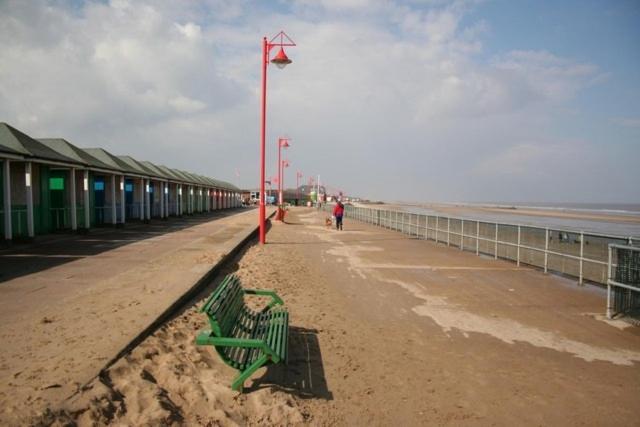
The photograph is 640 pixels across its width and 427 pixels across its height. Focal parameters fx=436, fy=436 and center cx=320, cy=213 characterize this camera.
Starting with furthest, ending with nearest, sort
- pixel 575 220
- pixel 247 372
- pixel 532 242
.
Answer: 1. pixel 575 220
2. pixel 532 242
3. pixel 247 372

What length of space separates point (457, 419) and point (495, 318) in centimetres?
335

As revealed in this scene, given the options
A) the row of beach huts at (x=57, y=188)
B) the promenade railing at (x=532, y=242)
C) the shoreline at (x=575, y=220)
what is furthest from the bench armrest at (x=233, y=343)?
the row of beach huts at (x=57, y=188)

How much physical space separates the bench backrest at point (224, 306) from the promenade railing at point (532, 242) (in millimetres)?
6245

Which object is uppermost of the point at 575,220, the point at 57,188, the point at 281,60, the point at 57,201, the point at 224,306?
the point at 281,60

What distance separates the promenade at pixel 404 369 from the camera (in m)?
3.47

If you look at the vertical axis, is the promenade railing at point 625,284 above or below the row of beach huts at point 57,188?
below

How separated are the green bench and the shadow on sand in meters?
0.20

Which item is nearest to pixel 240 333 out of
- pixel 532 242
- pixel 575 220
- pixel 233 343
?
pixel 233 343

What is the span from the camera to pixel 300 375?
427cm

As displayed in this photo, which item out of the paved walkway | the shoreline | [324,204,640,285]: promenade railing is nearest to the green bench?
the paved walkway

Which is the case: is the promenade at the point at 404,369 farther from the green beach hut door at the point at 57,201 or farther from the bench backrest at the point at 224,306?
the green beach hut door at the point at 57,201

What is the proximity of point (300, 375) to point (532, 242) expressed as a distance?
1019 centimetres

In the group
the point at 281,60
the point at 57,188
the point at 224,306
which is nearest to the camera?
the point at 224,306

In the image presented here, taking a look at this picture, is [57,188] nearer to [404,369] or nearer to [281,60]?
[281,60]
